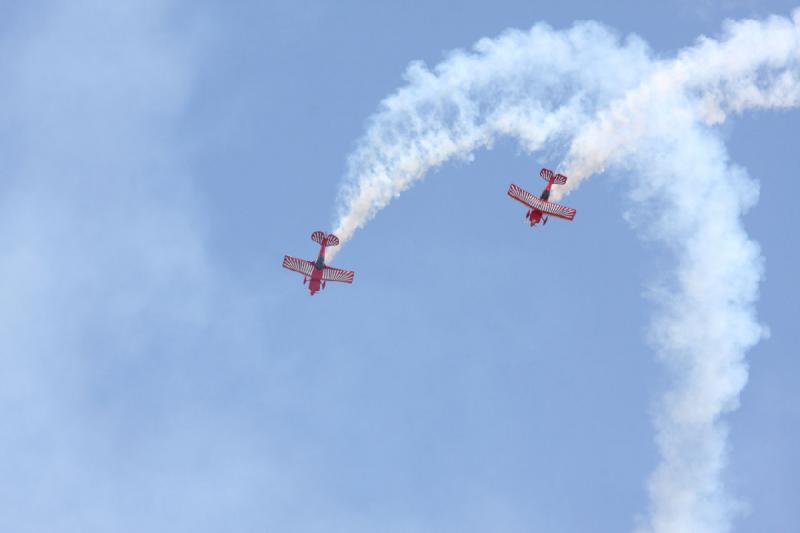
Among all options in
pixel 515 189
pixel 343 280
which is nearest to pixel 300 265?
pixel 343 280

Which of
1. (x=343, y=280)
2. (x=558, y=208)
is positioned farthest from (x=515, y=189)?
(x=343, y=280)

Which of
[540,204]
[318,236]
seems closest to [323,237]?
[318,236]

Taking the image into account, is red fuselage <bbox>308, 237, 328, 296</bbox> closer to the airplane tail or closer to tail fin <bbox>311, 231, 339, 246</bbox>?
tail fin <bbox>311, 231, 339, 246</bbox>

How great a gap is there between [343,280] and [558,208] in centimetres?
1537

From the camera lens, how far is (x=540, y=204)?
163000 mm

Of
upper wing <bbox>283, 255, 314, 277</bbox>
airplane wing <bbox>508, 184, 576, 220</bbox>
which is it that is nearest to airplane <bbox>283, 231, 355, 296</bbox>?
A: upper wing <bbox>283, 255, 314, 277</bbox>

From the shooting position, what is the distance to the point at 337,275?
542 feet

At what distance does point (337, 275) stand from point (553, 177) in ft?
53.1

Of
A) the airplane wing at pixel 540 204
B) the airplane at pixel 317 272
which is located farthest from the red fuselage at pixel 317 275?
the airplane wing at pixel 540 204

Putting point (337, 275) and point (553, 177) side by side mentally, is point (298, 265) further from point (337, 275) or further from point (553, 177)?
point (553, 177)

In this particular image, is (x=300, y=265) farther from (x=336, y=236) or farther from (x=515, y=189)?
(x=515, y=189)

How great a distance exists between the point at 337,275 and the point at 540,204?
47.7ft

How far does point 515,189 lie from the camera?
16288 cm

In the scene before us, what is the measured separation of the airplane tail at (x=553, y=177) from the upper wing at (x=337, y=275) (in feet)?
48.5
